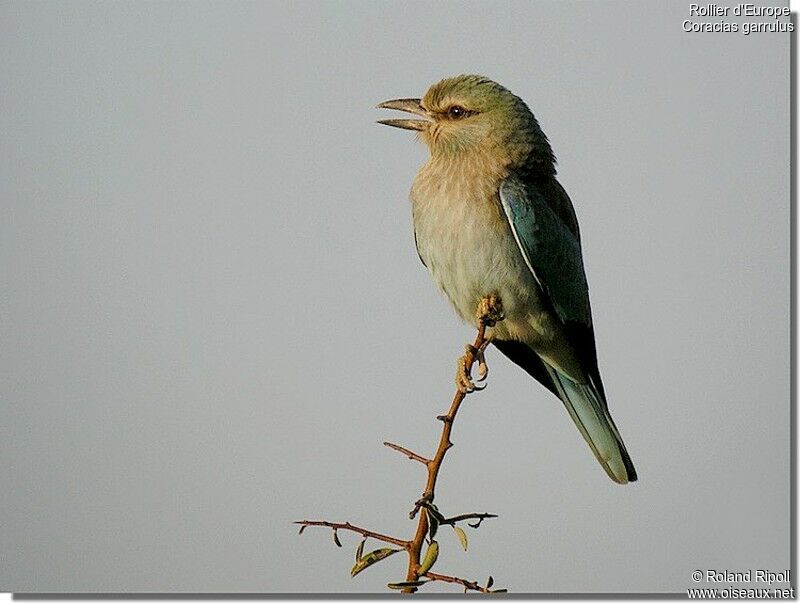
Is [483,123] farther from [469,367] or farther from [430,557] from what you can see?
[430,557]

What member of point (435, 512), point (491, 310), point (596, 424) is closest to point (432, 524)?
point (435, 512)

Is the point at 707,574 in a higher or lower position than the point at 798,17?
lower

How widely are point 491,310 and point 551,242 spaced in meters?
0.26

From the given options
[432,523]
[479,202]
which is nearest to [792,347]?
[479,202]

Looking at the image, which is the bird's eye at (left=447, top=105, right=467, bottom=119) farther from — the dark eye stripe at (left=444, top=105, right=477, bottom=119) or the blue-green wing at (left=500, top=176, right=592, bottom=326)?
the blue-green wing at (left=500, top=176, right=592, bottom=326)

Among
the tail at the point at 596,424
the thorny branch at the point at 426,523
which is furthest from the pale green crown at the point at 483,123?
the thorny branch at the point at 426,523

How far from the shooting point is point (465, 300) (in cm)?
234

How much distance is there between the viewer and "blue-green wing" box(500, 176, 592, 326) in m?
2.30

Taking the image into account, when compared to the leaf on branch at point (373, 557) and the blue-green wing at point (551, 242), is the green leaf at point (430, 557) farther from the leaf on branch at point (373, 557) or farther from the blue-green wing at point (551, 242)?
the blue-green wing at point (551, 242)

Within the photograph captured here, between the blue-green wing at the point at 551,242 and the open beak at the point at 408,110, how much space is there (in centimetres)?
25

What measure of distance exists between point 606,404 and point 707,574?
433mm

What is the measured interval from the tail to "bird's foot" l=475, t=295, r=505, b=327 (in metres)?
0.31

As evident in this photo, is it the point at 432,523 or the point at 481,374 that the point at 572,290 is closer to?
the point at 481,374

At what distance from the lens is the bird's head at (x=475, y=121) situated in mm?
2414
